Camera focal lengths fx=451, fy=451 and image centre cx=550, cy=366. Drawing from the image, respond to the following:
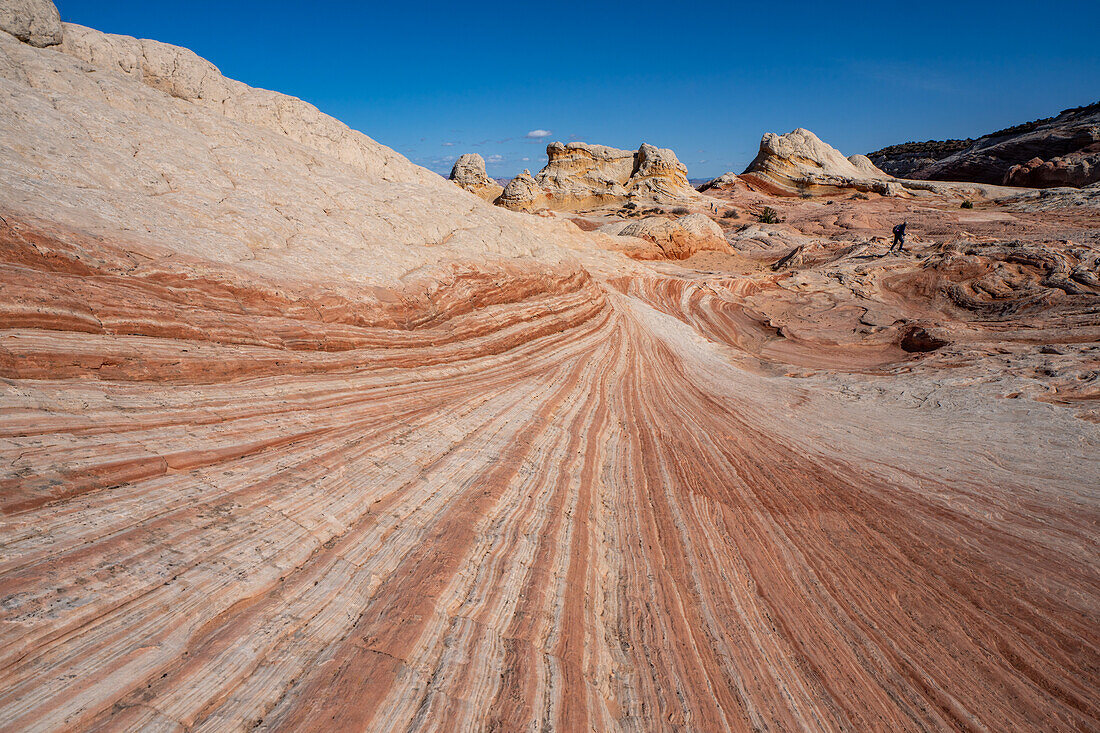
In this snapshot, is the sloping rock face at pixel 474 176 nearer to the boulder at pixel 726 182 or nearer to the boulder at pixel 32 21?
the boulder at pixel 726 182

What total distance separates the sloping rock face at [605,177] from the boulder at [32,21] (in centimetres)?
3233

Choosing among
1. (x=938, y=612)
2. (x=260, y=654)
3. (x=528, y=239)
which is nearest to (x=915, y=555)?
(x=938, y=612)

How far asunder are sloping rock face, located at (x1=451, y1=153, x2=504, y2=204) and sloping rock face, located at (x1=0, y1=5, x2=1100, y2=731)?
33.7 m

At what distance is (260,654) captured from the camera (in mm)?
2436

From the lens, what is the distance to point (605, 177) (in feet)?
132

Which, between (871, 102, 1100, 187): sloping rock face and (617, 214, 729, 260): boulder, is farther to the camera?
(871, 102, 1100, 187): sloping rock face

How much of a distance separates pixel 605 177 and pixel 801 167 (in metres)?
21.9

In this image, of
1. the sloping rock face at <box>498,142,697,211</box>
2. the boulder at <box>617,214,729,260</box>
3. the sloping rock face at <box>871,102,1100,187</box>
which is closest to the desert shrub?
the sloping rock face at <box>498,142,697,211</box>

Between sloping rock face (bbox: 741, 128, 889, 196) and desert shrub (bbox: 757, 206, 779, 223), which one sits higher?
sloping rock face (bbox: 741, 128, 889, 196)

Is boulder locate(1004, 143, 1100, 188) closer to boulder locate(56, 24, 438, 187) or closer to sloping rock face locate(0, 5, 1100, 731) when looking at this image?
sloping rock face locate(0, 5, 1100, 731)

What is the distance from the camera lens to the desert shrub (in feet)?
110

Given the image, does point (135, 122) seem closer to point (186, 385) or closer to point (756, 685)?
point (186, 385)

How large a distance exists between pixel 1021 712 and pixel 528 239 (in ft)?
31.4

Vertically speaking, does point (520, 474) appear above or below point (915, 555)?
above
